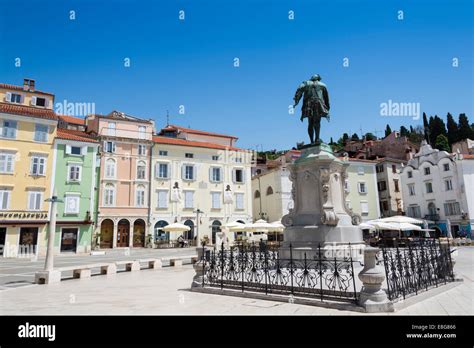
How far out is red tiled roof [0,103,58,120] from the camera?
102 feet

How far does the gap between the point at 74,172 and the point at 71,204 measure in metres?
3.32

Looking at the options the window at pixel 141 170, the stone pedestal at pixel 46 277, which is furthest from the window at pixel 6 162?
the stone pedestal at pixel 46 277

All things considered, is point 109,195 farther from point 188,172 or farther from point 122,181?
point 188,172

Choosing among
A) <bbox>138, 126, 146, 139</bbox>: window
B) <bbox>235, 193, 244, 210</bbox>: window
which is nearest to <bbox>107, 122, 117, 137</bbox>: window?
<bbox>138, 126, 146, 139</bbox>: window

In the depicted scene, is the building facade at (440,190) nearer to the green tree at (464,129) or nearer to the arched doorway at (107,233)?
the green tree at (464,129)

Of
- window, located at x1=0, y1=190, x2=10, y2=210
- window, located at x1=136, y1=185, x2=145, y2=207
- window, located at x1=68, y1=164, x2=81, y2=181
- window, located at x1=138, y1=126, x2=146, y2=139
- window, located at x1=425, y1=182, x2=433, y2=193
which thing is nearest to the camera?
window, located at x1=0, y1=190, x2=10, y2=210

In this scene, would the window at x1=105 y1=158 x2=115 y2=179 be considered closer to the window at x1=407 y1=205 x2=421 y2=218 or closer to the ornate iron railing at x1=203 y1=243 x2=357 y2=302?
the ornate iron railing at x1=203 y1=243 x2=357 y2=302

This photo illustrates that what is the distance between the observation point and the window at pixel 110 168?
1473 inches

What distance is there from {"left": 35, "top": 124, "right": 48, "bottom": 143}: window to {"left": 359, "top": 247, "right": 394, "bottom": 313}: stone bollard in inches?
1353

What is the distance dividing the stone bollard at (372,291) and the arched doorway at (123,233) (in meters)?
34.5

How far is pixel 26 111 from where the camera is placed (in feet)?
106
